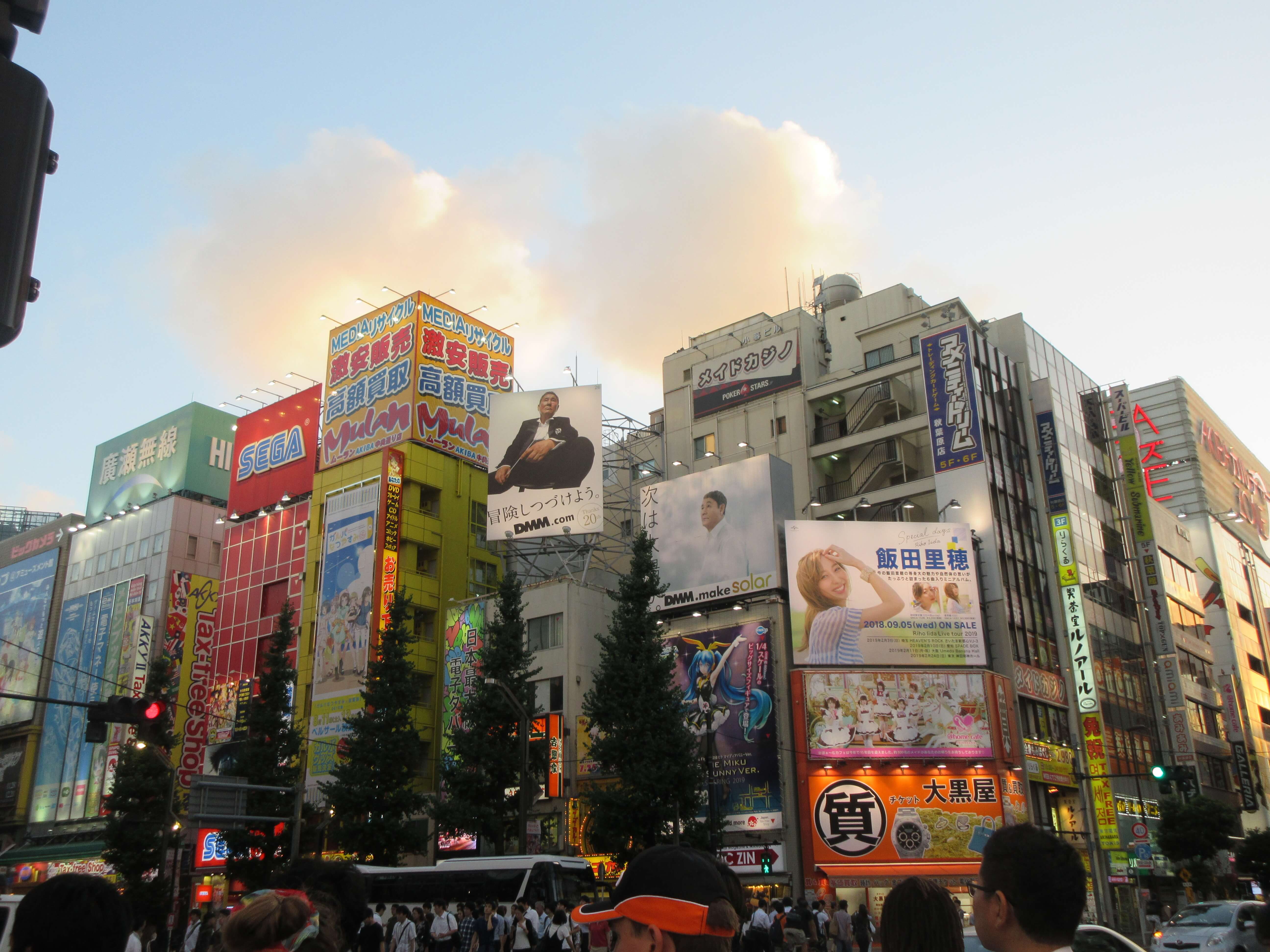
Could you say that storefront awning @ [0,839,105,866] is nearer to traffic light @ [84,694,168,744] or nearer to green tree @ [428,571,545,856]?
green tree @ [428,571,545,856]

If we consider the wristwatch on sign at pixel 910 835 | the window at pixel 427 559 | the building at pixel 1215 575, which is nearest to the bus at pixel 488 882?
the wristwatch on sign at pixel 910 835

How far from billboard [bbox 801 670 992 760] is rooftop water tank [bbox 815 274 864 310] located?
24.2 m

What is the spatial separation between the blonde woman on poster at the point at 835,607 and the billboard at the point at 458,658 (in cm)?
1382

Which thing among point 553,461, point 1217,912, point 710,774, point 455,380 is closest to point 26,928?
point 1217,912

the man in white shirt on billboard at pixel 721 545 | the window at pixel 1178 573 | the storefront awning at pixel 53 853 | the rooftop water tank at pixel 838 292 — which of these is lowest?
the storefront awning at pixel 53 853

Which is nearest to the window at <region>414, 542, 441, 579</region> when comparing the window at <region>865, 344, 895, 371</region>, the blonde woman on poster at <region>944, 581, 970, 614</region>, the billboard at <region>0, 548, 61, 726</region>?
the window at <region>865, 344, 895, 371</region>

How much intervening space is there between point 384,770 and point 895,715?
61.3ft

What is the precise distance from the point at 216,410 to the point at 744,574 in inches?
1689

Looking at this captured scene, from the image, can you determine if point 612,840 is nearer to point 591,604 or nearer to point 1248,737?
point 591,604

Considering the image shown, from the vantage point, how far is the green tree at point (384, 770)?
1364 inches

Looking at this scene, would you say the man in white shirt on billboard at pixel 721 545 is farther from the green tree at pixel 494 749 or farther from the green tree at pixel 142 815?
the green tree at pixel 142 815

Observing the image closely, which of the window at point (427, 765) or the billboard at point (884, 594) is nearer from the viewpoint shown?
the billboard at point (884, 594)

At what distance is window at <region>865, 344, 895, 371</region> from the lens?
52469 millimetres

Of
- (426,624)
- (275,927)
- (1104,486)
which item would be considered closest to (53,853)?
(426,624)
